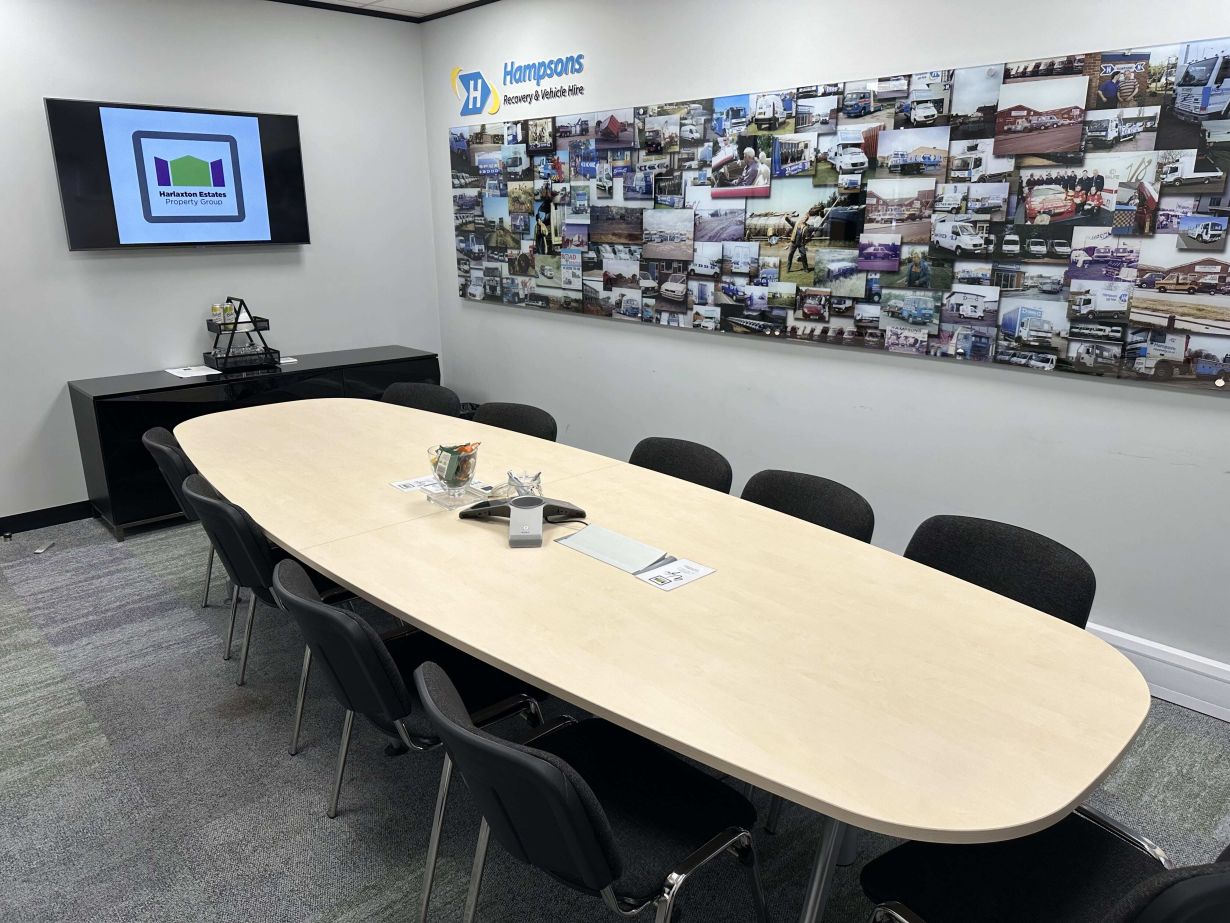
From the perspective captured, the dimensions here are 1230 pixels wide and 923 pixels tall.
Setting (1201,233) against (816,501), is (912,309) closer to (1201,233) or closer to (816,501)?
(1201,233)

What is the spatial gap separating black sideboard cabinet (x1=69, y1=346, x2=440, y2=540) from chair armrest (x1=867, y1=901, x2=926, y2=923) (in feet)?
14.4

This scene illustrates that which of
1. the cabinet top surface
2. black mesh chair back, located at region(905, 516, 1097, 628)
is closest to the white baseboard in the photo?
black mesh chair back, located at region(905, 516, 1097, 628)

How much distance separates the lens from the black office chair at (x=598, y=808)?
1.49m

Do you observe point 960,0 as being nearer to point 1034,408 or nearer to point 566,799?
point 1034,408

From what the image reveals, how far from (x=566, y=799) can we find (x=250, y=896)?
1337 mm

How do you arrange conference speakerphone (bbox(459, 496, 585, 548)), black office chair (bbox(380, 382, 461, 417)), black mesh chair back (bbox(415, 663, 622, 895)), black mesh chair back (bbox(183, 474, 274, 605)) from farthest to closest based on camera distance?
1. black office chair (bbox(380, 382, 461, 417))
2. black mesh chair back (bbox(183, 474, 274, 605))
3. conference speakerphone (bbox(459, 496, 585, 548))
4. black mesh chair back (bbox(415, 663, 622, 895))

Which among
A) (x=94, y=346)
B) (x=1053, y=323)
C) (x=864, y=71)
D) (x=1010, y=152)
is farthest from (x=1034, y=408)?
(x=94, y=346)

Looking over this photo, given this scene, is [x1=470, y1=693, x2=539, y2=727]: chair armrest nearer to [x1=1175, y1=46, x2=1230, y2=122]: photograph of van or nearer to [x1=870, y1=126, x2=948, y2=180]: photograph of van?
[x1=870, y1=126, x2=948, y2=180]: photograph of van

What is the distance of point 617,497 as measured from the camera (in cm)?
292

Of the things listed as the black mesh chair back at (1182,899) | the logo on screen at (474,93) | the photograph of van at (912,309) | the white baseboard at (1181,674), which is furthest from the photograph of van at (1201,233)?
the logo on screen at (474,93)

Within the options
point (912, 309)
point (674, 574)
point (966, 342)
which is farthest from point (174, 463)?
point (966, 342)

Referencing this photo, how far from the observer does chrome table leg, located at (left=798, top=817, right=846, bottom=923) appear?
5.45ft

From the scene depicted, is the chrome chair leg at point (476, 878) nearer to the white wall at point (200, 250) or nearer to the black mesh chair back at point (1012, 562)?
Answer: the black mesh chair back at point (1012, 562)

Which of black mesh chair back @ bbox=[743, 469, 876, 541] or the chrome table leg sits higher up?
black mesh chair back @ bbox=[743, 469, 876, 541]
